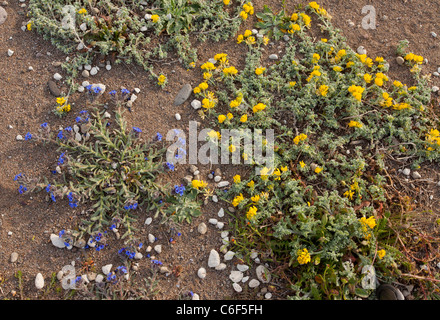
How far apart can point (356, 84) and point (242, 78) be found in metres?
1.44

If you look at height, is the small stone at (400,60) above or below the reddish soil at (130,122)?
above

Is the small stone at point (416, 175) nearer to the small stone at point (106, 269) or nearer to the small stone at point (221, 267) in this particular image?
the small stone at point (221, 267)

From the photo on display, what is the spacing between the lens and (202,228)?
3939mm

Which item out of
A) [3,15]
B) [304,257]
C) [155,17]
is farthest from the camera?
[3,15]

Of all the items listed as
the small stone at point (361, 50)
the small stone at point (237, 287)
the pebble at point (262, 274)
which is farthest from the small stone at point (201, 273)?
the small stone at point (361, 50)

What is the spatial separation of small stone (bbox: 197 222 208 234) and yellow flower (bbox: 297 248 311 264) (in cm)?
104

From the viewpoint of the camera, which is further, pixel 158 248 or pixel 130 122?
pixel 130 122

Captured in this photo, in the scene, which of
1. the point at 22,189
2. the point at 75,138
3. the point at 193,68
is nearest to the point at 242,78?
the point at 193,68

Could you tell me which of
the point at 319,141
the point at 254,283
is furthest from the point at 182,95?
the point at 254,283

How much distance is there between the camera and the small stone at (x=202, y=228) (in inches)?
155

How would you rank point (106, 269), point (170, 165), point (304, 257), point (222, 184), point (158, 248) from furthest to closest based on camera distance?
point (222, 184), point (170, 165), point (158, 248), point (106, 269), point (304, 257)

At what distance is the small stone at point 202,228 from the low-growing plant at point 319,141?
1.26ft

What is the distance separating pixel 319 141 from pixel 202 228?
173cm

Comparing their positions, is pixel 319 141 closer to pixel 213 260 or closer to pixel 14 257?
pixel 213 260
